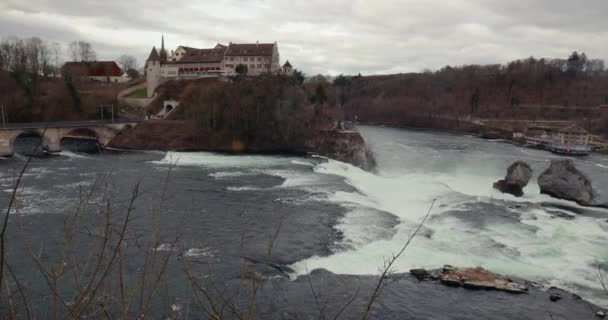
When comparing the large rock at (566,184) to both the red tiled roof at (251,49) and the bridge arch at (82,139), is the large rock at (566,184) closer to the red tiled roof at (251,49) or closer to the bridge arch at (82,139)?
the bridge arch at (82,139)

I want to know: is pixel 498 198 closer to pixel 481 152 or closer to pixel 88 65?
pixel 481 152

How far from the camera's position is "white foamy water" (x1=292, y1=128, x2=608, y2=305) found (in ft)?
60.3

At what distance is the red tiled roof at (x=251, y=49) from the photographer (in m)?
78.2

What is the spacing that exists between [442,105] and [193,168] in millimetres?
82410

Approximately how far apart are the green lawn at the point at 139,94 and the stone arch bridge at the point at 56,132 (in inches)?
635

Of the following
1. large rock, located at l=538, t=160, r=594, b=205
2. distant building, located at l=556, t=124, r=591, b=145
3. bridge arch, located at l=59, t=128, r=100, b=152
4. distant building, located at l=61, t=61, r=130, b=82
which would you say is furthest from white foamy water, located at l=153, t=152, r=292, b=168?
distant building, located at l=61, t=61, r=130, b=82

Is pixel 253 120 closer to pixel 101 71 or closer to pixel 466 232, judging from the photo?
pixel 466 232

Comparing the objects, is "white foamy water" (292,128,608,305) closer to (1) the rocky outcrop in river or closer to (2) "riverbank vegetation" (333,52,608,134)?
(1) the rocky outcrop in river

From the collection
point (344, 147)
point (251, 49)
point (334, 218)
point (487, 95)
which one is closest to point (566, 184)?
point (334, 218)

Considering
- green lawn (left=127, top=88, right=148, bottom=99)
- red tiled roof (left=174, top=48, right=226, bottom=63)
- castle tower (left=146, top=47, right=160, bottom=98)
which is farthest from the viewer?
red tiled roof (left=174, top=48, right=226, bottom=63)

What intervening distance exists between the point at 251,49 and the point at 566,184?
193 ft

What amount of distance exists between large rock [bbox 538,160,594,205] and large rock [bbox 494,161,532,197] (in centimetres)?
130

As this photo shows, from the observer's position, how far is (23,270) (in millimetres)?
16188

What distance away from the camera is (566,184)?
31453mm
